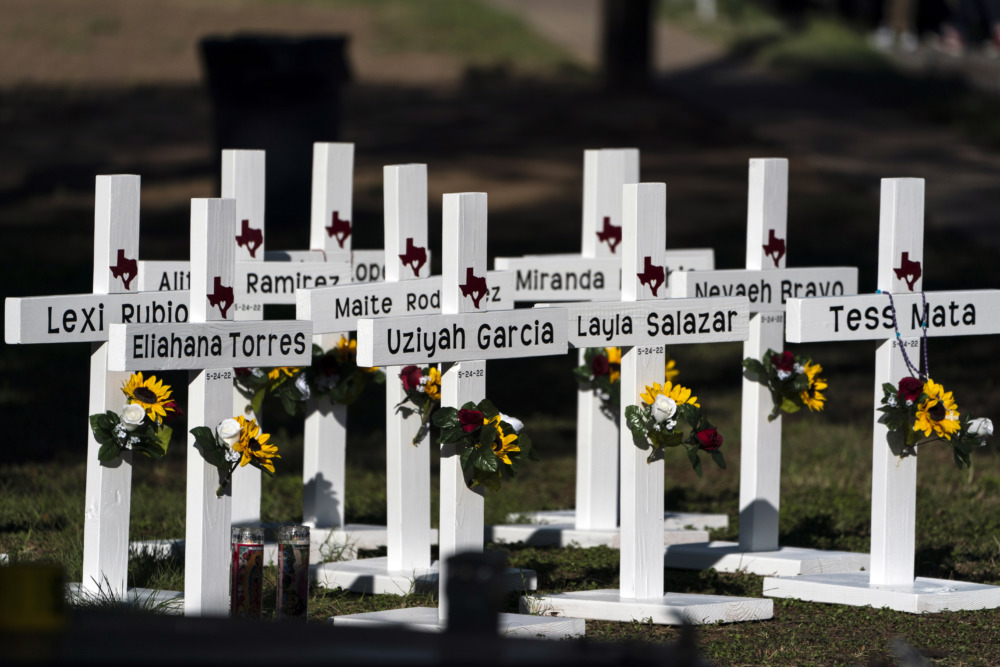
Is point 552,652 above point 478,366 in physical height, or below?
below

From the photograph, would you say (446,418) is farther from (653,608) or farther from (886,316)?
(886,316)

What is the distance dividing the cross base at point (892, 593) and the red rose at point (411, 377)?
1537 millimetres

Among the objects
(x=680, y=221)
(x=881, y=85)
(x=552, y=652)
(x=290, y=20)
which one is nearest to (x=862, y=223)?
(x=680, y=221)

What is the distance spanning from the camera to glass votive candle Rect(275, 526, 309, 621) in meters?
5.26

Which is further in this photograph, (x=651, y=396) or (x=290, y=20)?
(x=290, y=20)

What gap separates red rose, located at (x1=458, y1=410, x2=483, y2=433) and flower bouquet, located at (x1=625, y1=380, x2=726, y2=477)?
58 centimetres

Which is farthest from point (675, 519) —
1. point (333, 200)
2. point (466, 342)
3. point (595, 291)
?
point (466, 342)

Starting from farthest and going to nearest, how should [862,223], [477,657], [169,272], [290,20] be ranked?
[290,20]
[862,223]
[169,272]
[477,657]

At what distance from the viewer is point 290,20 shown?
30031 millimetres

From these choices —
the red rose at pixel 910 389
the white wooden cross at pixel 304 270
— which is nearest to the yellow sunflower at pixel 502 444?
the white wooden cross at pixel 304 270

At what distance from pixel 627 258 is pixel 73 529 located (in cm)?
262

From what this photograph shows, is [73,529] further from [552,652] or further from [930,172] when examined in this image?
[930,172]

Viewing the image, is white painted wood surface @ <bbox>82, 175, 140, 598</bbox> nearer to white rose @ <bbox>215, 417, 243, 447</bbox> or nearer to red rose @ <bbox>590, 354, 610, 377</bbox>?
white rose @ <bbox>215, 417, 243, 447</bbox>

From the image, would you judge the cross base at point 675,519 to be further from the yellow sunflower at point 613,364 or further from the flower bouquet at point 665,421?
the flower bouquet at point 665,421
